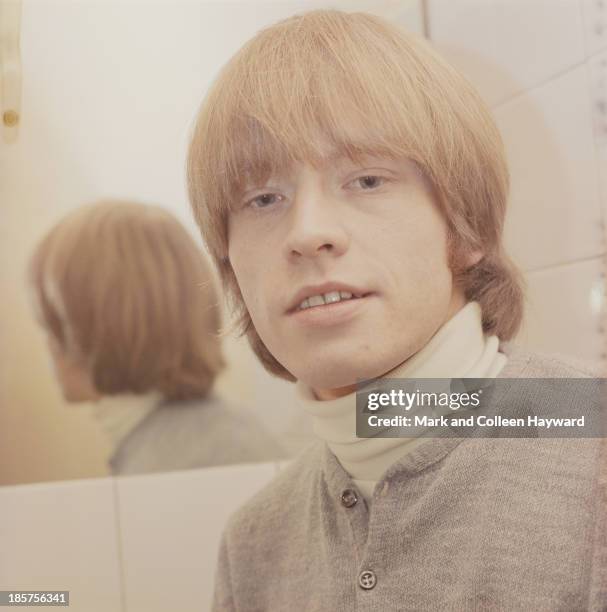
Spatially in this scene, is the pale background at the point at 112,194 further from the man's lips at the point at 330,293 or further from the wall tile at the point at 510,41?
the man's lips at the point at 330,293

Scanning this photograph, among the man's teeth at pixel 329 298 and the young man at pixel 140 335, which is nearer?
the man's teeth at pixel 329 298

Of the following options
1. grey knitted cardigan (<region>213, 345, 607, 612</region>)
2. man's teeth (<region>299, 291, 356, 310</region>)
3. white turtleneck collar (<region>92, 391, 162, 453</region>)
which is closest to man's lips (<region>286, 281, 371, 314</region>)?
man's teeth (<region>299, 291, 356, 310</region>)

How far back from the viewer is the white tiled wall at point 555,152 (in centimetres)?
64

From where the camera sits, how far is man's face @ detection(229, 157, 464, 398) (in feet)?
1.95

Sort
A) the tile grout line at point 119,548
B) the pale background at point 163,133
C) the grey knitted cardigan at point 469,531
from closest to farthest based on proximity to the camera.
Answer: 1. the grey knitted cardigan at point 469,531
2. the pale background at point 163,133
3. the tile grout line at point 119,548

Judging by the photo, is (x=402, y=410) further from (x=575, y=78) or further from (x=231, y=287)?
(x=575, y=78)

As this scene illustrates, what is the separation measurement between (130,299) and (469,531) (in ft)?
1.36

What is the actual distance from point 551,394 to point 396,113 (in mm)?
246

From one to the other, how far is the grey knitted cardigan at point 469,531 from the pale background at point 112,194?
147mm

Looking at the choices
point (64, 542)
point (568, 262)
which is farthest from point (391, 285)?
point (64, 542)

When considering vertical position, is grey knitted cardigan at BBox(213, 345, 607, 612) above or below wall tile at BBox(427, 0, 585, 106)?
below

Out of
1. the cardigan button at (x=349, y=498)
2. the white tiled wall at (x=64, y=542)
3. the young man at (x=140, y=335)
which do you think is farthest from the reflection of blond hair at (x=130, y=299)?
the cardigan button at (x=349, y=498)

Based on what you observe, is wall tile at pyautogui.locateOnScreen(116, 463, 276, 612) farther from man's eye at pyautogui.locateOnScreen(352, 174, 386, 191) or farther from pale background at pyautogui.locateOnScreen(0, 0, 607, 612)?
man's eye at pyautogui.locateOnScreen(352, 174, 386, 191)

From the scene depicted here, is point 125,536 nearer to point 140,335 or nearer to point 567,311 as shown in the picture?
point 140,335
